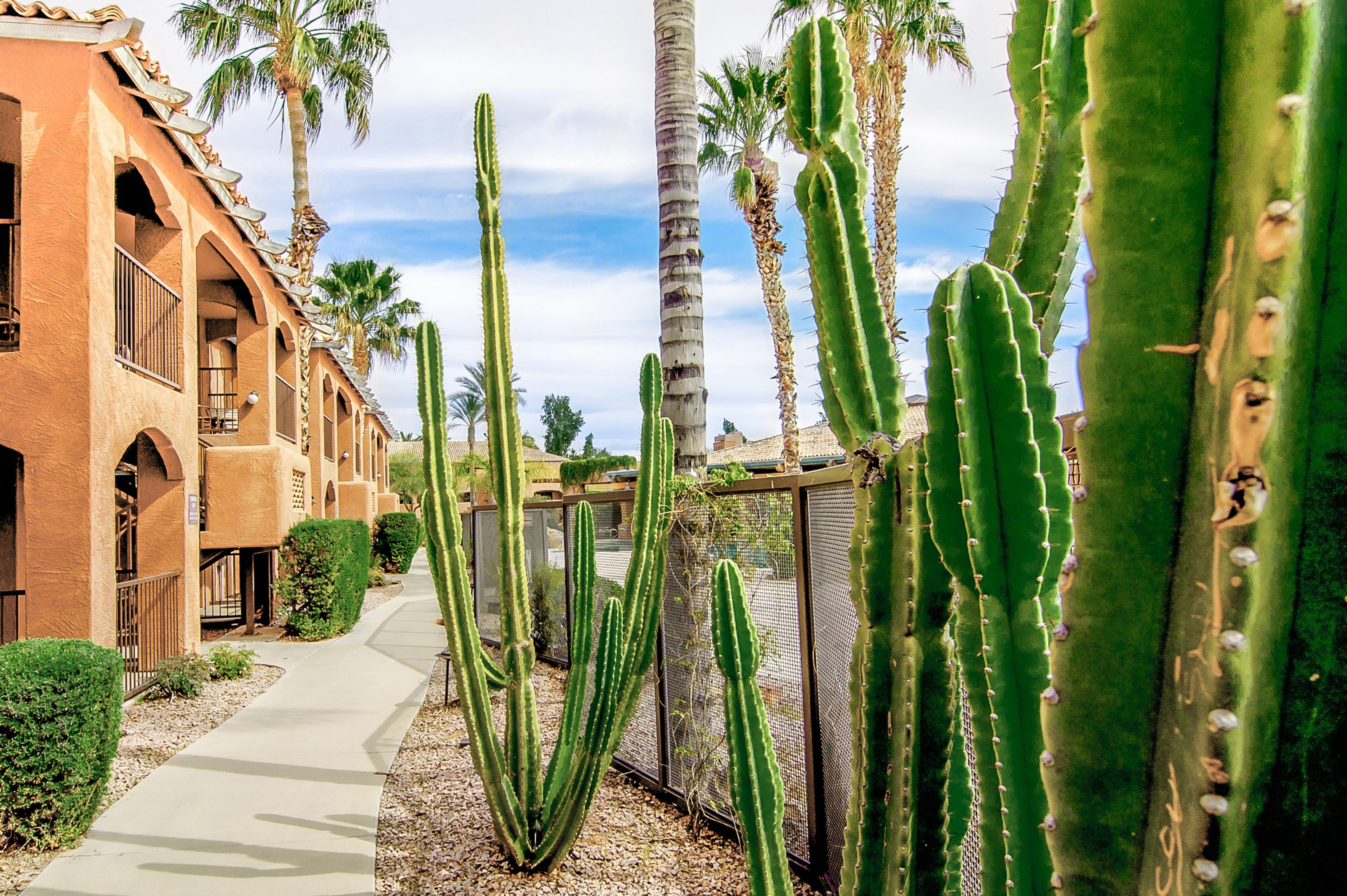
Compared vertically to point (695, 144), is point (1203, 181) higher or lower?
lower

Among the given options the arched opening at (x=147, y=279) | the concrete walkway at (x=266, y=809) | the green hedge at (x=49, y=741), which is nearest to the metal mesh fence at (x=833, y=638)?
the concrete walkway at (x=266, y=809)

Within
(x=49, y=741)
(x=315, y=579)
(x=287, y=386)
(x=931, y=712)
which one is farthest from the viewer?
(x=287, y=386)

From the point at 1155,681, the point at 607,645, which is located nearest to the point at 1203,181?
the point at 1155,681

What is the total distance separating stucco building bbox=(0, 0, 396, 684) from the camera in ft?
24.0

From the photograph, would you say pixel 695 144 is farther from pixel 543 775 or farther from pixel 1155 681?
pixel 1155 681

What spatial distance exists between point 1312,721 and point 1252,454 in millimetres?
284

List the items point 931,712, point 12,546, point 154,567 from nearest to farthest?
1. point 931,712
2. point 12,546
3. point 154,567

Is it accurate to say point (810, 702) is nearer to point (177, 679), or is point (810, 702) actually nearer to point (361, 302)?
point (177, 679)

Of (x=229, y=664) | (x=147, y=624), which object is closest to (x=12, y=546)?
(x=147, y=624)

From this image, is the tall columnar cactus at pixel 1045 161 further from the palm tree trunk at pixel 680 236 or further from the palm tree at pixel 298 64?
the palm tree at pixel 298 64

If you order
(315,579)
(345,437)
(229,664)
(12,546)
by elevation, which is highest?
(345,437)

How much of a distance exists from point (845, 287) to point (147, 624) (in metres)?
9.61

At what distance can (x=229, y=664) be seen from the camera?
10000 mm

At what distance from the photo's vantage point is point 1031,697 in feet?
4.58
